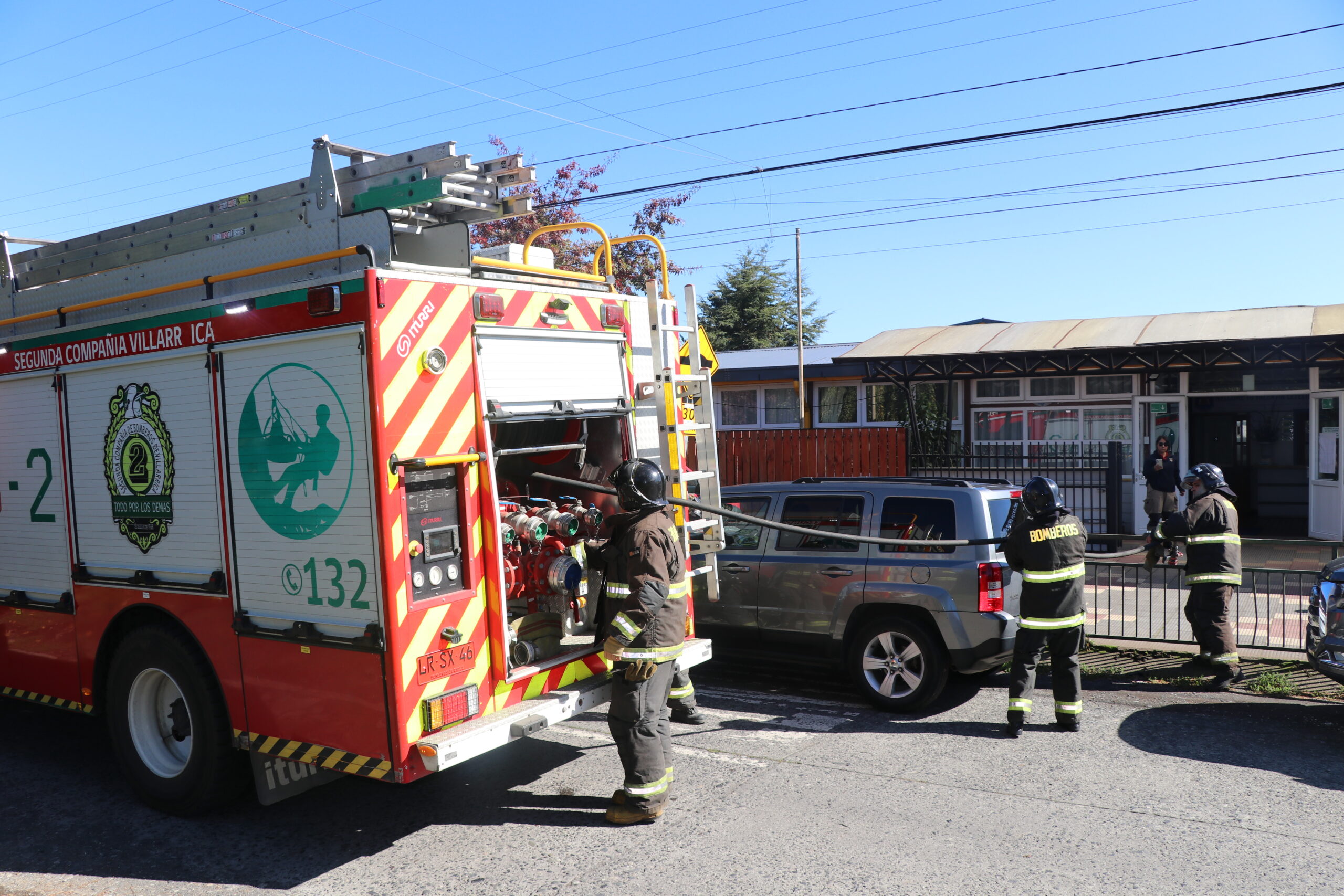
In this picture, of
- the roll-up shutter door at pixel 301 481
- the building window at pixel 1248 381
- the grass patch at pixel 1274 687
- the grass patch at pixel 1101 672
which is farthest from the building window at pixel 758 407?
the roll-up shutter door at pixel 301 481

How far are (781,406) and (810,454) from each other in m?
9.49

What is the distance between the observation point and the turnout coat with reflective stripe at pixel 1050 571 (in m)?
6.52

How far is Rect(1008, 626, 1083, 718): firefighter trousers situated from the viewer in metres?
6.51

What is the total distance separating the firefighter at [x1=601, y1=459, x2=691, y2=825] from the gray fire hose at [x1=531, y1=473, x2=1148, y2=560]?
1.23 ft

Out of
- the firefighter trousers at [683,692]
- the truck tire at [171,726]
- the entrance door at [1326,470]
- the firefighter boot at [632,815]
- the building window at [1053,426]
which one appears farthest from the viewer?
the building window at [1053,426]

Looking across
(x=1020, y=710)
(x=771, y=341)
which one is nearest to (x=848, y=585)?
(x=1020, y=710)

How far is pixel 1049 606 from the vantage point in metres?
6.53

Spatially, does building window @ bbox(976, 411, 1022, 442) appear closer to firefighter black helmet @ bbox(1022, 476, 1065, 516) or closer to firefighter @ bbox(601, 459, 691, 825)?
firefighter black helmet @ bbox(1022, 476, 1065, 516)

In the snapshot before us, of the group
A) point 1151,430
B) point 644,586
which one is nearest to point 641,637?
point 644,586

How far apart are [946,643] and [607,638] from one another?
9.59 feet

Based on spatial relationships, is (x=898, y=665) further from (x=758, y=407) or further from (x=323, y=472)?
(x=758, y=407)

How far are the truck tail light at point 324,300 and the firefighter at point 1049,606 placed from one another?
182 inches

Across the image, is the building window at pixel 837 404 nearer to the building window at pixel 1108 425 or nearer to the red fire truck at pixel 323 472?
the building window at pixel 1108 425

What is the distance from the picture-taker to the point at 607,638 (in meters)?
5.18
